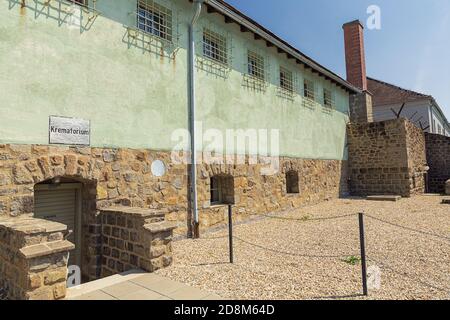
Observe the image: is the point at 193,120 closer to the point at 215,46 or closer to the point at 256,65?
the point at 215,46

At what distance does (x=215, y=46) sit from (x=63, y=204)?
18.6 ft

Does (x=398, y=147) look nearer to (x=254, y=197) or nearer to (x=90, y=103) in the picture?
(x=254, y=197)

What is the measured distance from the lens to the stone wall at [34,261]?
3.33 metres

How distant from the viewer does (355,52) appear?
1659cm

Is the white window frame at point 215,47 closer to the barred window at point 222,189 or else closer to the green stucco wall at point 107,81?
the green stucco wall at point 107,81

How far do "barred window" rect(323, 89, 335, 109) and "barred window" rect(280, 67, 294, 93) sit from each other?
3.15 metres

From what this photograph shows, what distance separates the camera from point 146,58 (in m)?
6.65

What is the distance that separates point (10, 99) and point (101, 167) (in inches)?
68.8

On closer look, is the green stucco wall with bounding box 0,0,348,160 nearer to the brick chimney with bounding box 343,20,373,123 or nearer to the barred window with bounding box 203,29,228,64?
the barred window with bounding box 203,29,228,64

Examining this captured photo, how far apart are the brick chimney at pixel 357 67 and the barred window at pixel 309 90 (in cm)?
452

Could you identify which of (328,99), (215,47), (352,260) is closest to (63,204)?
(352,260)

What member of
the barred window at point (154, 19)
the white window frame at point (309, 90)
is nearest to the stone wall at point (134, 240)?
the barred window at point (154, 19)

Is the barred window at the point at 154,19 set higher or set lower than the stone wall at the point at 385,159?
higher
